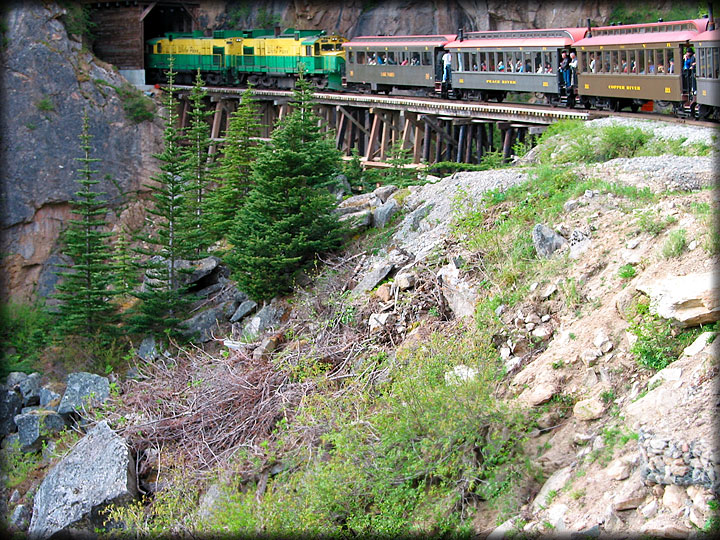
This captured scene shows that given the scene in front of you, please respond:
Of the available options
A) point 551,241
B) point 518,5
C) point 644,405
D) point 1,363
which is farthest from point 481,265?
point 518,5

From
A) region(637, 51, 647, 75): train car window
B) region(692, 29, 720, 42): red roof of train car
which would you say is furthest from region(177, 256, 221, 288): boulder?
region(692, 29, 720, 42): red roof of train car

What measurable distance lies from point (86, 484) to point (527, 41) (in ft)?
64.6

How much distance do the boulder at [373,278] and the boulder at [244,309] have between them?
346 centimetres

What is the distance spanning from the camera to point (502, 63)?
990 inches

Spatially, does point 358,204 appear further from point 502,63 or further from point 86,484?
point 502,63

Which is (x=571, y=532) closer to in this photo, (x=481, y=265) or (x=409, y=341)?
(x=409, y=341)

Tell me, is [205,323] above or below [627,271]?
below

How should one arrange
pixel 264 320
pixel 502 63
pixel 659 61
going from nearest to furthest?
pixel 264 320 → pixel 659 61 → pixel 502 63

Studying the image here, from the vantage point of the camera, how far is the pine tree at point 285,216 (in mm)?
14547

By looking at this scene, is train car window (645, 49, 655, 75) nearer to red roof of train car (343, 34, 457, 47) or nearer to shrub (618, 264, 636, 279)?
red roof of train car (343, 34, 457, 47)

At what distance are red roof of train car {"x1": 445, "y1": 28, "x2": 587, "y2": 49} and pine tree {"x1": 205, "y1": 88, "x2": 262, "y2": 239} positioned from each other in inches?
333

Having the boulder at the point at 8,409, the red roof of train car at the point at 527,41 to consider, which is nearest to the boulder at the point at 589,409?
the boulder at the point at 8,409

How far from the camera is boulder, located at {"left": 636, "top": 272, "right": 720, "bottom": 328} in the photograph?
7.35 meters

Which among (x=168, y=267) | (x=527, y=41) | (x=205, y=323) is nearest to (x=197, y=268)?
(x=168, y=267)
